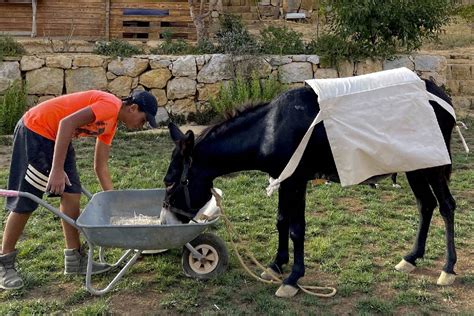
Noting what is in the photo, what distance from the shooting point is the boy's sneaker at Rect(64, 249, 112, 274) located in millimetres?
4090

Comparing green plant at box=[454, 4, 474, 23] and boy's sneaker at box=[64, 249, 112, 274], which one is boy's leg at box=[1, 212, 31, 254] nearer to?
boy's sneaker at box=[64, 249, 112, 274]

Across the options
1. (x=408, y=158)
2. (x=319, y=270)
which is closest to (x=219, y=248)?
(x=319, y=270)

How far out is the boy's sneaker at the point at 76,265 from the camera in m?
4.09

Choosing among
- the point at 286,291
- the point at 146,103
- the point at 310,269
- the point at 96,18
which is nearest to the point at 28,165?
the point at 146,103

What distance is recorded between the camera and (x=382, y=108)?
383 centimetres

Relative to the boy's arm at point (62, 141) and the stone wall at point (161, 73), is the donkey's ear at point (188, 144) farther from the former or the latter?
the stone wall at point (161, 73)

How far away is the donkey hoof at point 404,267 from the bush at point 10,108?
6431 mm

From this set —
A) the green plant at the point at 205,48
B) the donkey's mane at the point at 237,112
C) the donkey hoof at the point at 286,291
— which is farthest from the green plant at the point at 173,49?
the donkey hoof at the point at 286,291

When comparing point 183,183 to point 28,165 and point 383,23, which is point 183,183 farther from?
point 383,23

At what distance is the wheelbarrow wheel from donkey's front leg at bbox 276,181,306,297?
470 mm

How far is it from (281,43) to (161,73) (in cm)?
220

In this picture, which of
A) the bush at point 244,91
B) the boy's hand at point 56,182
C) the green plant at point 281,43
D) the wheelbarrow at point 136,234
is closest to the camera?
the wheelbarrow at point 136,234

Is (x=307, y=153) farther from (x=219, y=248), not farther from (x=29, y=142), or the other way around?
(x=29, y=142)

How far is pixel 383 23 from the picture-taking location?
9781 mm
